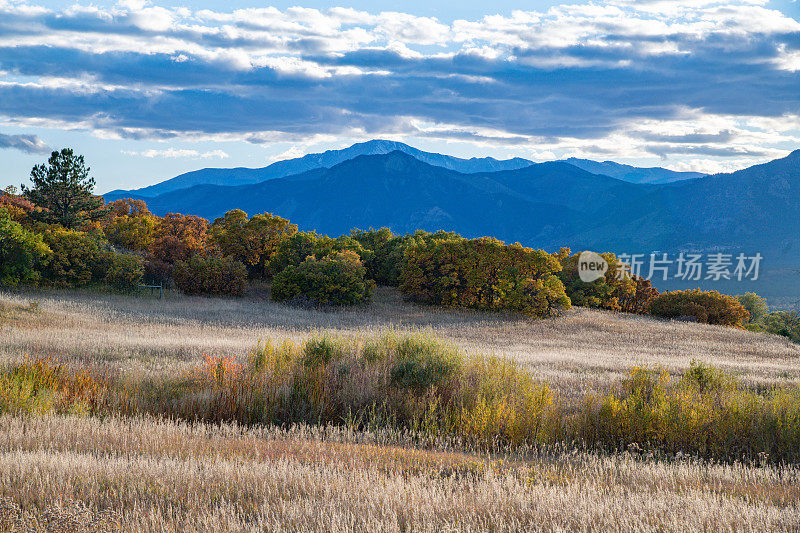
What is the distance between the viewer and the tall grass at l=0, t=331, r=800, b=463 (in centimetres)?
923

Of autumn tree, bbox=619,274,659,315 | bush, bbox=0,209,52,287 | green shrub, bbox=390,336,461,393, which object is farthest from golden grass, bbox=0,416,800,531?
autumn tree, bbox=619,274,659,315

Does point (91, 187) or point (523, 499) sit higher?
point (91, 187)

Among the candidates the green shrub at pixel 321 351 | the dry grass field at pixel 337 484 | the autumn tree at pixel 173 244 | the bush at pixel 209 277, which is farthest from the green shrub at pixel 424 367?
the autumn tree at pixel 173 244

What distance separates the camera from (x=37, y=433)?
7.02 m

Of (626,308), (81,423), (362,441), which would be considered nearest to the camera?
(81,423)

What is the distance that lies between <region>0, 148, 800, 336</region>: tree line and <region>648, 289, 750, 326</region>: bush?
77mm

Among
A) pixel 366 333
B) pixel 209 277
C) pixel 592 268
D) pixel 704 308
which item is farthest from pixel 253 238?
pixel 704 308

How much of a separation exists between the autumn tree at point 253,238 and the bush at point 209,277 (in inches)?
178

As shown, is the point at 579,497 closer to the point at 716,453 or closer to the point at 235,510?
the point at 235,510

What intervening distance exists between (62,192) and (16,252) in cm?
1703

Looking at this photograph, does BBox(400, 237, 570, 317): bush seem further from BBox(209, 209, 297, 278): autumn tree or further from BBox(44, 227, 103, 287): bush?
BBox(44, 227, 103, 287): bush

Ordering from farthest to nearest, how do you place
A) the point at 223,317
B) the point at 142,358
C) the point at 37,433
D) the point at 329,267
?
the point at 329,267, the point at 223,317, the point at 142,358, the point at 37,433

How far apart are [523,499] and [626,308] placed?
156ft

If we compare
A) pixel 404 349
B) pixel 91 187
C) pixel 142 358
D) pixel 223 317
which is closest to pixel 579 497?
pixel 404 349
